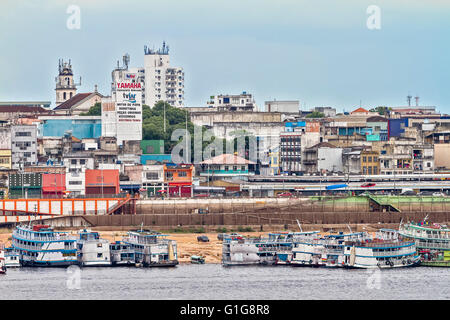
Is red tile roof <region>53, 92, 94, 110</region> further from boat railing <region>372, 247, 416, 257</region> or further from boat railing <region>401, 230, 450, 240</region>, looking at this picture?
boat railing <region>372, 247, 416, 257</region>

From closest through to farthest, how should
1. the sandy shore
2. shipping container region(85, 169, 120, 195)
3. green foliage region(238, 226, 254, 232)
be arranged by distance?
the sandy shore, green foliage region(238, 226, 254, 232), shipping container region(85, 169, 120, 195)

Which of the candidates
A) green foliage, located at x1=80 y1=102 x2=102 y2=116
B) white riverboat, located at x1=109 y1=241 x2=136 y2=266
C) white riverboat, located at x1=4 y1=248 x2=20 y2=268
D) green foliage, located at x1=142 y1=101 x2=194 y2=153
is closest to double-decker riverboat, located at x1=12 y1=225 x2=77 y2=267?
white riverboat, located at x1=4 y1=248 x2=20 y2=268

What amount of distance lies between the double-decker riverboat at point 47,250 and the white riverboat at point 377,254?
61.6 feet

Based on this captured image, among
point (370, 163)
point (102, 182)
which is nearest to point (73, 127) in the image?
point (370, 163)

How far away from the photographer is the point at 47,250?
86.0 metres

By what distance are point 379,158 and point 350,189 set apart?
14854 mm

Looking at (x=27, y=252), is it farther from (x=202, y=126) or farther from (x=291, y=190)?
(x=202, y=126)

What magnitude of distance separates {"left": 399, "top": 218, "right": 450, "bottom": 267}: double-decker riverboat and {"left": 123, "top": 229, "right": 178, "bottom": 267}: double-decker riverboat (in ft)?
53.8

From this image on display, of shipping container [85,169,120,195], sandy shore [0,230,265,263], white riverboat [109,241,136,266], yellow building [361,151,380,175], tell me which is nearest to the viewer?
white riverboat [109,241,136,266]

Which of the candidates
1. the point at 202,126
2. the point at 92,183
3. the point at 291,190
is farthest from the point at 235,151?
the point at 92,183

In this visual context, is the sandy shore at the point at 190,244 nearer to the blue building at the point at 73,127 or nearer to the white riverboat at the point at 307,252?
the white riverboat at the point at 307,252

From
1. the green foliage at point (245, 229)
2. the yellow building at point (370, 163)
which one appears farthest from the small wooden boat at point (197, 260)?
the yellow building at point (370, 163)

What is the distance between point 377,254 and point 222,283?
12.7m

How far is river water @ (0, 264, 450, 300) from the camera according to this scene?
2815 inches
